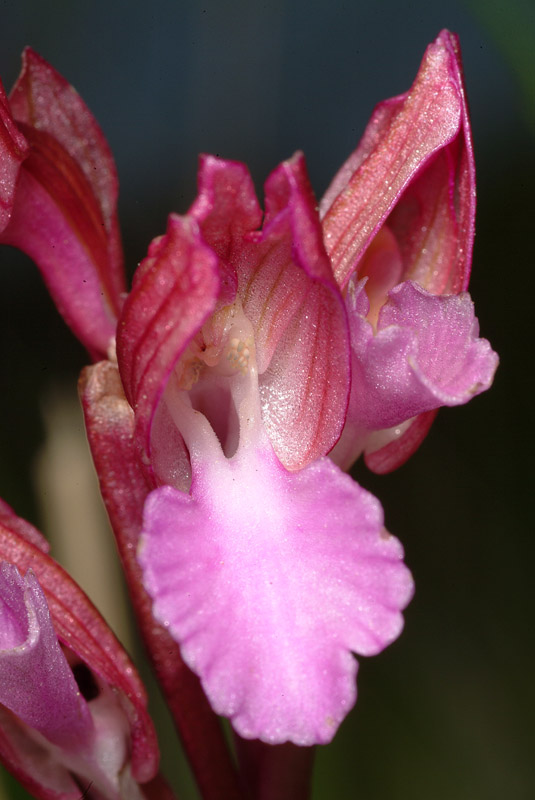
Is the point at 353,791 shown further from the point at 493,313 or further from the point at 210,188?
the point at 210,188

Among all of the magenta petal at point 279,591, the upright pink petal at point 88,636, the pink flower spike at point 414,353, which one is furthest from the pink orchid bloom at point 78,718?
the pink flower spike at point 414,353

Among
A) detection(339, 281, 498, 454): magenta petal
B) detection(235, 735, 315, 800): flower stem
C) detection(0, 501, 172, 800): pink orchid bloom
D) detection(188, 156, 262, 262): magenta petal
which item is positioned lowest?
detection(235, 735, 315, 800): flower stem

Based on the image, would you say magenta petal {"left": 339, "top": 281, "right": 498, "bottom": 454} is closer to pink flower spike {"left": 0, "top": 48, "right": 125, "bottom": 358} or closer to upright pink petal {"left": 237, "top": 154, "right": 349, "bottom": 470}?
upright pink petal {"left": 237, "top": 154, "right": 349, "bottom": 470}

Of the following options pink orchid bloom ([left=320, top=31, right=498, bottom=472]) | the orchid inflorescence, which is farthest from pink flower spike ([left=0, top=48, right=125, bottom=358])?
pink orchid bloom ([left=320, top=31, right=498, bottom=472])

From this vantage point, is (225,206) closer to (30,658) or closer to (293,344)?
(293,344)

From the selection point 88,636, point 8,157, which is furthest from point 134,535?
point 8,157

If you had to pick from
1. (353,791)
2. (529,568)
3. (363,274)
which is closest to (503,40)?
(363,274)
